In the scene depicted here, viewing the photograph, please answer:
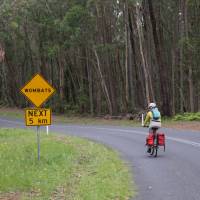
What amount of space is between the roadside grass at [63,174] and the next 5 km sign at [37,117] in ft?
3.68

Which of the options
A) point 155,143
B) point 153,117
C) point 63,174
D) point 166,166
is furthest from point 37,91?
point 155,143

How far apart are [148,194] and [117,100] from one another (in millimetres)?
42868

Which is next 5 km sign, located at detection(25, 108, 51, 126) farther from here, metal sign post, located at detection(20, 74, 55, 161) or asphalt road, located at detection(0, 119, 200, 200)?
asphalt road, located at detection(0, 119, 200, 200)

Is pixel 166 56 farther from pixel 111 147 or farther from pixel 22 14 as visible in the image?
pixel 111 147

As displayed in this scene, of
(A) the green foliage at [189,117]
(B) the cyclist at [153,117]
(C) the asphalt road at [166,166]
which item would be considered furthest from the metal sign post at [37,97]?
(A) the green foliage at [189,117]

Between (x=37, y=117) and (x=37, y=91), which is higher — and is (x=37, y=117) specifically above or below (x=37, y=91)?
below

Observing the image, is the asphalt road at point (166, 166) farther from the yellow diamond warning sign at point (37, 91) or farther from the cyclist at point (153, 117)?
the yellow diamond warning sign at point (37, 91)

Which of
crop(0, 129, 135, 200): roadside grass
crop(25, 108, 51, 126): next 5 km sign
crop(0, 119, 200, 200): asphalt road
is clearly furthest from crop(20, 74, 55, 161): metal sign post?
crop(0, 119, 200, 200): asphalt road

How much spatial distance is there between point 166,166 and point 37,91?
4.30 m

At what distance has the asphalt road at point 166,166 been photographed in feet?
38.5

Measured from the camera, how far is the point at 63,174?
→ 1416 cm

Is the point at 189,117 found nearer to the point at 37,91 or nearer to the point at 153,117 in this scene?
the point at 153,117

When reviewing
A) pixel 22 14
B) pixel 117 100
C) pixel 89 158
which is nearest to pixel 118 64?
pixel 117 100

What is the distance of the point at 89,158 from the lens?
18188 millimetres
